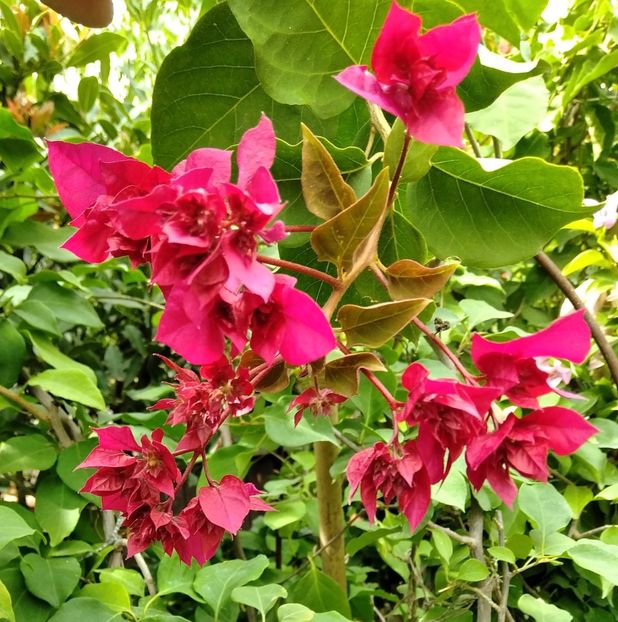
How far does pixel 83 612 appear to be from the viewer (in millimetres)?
563

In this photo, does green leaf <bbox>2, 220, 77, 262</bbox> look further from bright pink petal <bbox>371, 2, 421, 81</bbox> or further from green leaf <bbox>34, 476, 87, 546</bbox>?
bright pink petal <bbox>371, 2, 421, 81</bbox>

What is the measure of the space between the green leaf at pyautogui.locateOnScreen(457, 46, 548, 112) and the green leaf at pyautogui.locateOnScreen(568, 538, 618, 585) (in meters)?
0.36

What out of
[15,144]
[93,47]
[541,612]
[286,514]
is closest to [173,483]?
[541,612]

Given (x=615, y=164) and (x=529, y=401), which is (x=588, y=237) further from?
(x=529, y=401)

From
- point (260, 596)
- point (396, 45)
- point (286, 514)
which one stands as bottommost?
point (286, 514)

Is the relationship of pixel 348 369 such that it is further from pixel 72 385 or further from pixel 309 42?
pixel 72 385

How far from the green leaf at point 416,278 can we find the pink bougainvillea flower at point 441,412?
1.4 inches

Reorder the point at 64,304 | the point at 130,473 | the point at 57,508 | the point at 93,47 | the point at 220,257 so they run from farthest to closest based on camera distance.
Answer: the point at 93,47
the point at 64,304
the point at 57,508
the point at 130,473
the point at 220,257

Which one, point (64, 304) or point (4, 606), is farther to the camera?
point (64, 304)

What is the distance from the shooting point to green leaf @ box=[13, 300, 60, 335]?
70 cm

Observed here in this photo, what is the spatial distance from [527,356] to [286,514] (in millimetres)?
524

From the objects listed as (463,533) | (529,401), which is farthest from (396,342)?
(529,401)

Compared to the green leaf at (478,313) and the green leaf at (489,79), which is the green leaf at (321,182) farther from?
the green leaf at (478,313)

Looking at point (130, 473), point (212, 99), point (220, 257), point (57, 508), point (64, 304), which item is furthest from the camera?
point (64, 304)
